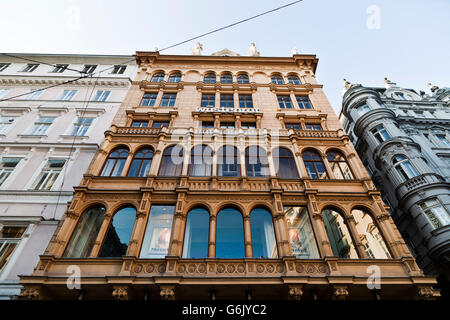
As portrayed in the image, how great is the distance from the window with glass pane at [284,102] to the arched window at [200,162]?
28.5 feet

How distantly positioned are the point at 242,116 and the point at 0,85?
23.4m

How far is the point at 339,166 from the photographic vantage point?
1584 centimetres

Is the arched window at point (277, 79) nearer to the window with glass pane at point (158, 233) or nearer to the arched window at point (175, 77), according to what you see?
the arched window at point (175, 77)

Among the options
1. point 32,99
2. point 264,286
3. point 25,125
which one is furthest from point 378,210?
point 32,99

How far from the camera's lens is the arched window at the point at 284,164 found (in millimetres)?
14906

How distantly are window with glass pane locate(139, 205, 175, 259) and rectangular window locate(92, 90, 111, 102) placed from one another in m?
13.4

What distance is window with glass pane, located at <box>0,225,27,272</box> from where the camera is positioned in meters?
11.4

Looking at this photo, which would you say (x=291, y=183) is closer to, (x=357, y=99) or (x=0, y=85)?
(x=357, y=99)

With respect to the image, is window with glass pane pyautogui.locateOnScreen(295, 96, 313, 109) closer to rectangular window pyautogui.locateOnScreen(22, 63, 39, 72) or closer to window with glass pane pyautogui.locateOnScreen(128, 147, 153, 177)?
window with glass pane pyautogui.locateOnScreen(128, 147, 153, 177)

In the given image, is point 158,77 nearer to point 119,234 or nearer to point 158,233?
point 119,234

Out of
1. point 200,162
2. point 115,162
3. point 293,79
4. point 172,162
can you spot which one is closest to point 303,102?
point 293,79

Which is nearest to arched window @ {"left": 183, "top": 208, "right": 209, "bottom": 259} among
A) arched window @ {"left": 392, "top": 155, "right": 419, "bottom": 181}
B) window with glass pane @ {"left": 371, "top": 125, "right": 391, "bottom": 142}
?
arched window @ {"left": 392, "top": 155, "right": 419, "bottom": 181}

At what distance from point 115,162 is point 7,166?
24.3 feet

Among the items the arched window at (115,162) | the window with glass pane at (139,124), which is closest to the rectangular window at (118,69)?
the window with glass pane at (139,124)
